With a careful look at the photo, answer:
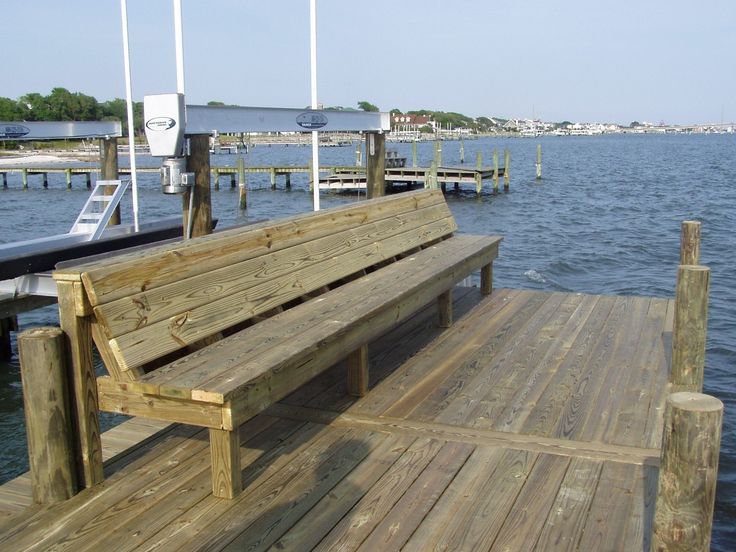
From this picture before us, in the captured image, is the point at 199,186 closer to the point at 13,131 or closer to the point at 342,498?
the point at 13,131

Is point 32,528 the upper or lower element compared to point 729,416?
upper

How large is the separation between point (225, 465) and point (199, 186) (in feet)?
12.6

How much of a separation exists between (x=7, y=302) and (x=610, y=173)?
47.1m

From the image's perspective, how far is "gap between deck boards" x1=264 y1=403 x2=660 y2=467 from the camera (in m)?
3.99

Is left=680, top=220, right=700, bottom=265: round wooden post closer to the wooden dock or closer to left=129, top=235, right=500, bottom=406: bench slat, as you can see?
the wooden dock

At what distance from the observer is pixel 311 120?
27.2ft

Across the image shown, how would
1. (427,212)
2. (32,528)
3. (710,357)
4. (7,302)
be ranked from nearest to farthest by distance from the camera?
(32,528), (427,212), (7,302), (710,357)

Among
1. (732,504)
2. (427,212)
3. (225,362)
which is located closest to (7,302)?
(427,212)

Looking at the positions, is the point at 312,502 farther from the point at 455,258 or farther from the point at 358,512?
the point at 455,258

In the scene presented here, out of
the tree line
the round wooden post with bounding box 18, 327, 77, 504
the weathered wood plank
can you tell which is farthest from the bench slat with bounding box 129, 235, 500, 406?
the tree line

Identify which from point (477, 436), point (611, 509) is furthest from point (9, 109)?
point (611, 509)

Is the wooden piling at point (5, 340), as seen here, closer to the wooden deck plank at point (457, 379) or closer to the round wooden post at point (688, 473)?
the wooden deck plank at point (457, 379)

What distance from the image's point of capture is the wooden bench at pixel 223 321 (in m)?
3.35

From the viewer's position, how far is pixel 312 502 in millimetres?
3475
